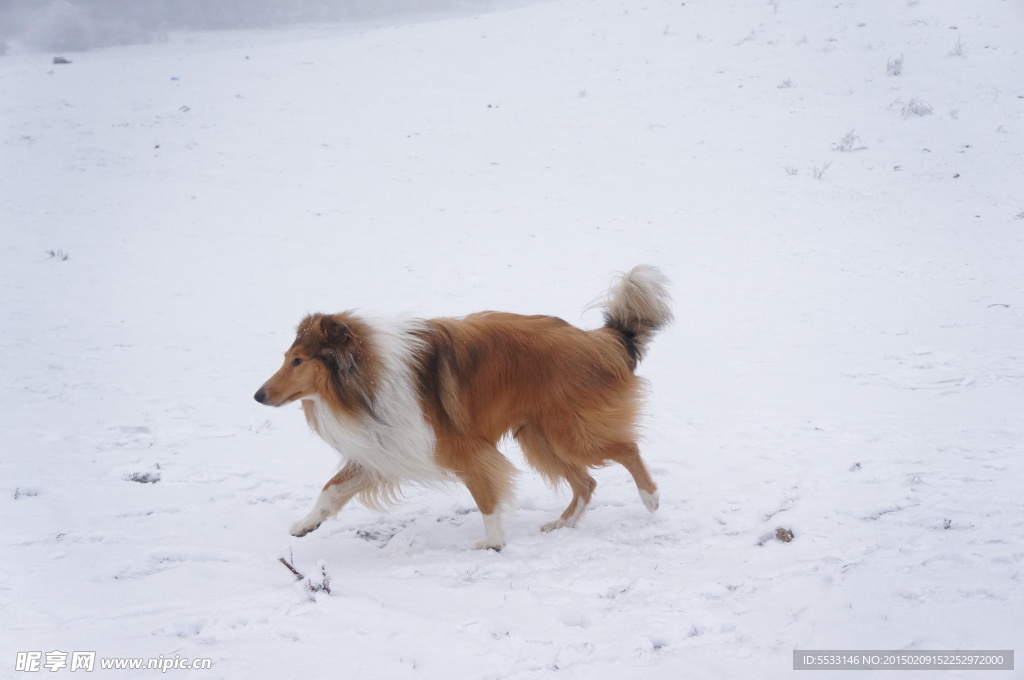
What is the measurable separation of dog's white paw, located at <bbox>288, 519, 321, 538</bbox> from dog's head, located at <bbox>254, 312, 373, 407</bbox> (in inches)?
30.7

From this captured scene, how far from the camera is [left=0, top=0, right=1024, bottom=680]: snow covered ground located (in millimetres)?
3107

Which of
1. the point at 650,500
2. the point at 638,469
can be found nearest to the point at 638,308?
the point at 638,469

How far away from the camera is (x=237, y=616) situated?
3.06 meters

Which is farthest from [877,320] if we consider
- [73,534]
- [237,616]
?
[73,534]

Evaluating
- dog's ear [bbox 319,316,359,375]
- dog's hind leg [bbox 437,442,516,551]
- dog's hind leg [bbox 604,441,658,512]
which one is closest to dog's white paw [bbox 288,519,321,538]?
dog's hind leg [bbox 437,442,516,551]

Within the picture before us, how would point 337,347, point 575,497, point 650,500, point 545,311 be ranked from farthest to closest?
1. point 545,311
2. point 575,497
3. point 650,500
4. point 337,347

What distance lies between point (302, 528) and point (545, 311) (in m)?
4.93

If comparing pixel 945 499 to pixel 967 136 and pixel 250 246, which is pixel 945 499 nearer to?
pixel 250 246

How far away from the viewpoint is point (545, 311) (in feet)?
28.1

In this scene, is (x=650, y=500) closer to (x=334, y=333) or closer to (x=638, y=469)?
(x=638, y=469)

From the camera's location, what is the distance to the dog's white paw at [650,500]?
179 inches

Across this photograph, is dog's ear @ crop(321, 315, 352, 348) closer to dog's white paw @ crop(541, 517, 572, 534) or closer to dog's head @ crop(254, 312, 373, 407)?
dog's head @ crop(254, 312, 373, 407)

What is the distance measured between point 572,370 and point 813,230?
26.2ft

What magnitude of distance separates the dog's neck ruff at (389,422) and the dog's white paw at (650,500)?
1.49m
